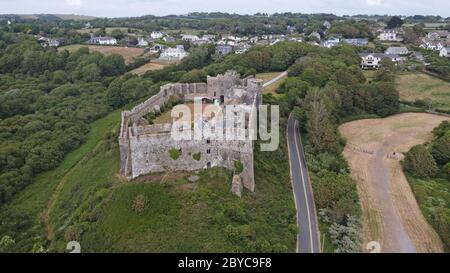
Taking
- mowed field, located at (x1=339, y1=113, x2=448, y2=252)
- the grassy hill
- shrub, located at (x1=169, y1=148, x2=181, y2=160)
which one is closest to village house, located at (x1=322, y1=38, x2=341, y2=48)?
mowed field, located at (x1=339, y1=113, x2=448, y2=252)

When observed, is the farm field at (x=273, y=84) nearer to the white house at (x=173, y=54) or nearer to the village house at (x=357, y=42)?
the white house at (x=173, y=54)

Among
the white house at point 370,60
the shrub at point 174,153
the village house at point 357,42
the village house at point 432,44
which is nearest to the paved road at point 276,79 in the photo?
the white house at point 370,60

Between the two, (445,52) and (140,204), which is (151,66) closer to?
(140,204)

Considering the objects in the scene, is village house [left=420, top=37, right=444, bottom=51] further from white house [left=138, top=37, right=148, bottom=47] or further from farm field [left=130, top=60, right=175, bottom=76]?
white house [left=138, top=37, right=148, bottom=47]

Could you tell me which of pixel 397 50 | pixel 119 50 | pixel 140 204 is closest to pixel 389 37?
pixel 397 50

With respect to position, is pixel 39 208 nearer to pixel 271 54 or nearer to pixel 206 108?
pixel 206 108

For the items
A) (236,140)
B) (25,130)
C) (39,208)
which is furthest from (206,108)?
(25,130)
